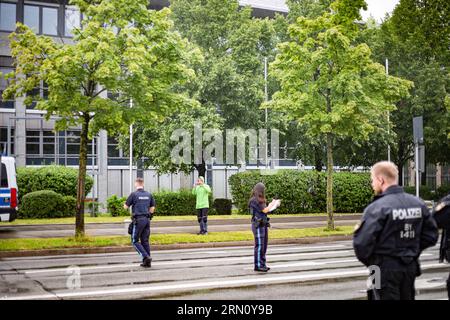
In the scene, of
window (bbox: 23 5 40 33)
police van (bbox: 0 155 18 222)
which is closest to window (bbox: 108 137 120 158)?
window (bbox: 23 5 40 33)

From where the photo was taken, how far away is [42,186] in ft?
94.7

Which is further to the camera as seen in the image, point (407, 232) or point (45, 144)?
point (45, 144)

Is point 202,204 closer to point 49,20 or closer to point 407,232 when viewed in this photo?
point 407,232

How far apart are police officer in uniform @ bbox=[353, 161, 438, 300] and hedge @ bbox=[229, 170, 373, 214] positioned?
25.0 metres

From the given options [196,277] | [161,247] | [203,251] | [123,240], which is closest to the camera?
[196,277]

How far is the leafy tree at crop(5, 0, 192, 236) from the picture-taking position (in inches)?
630

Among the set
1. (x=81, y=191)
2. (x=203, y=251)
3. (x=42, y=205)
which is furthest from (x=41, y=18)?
(x=203, y=251)

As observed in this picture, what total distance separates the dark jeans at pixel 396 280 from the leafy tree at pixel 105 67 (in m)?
11.9

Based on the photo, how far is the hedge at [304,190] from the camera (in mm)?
30703

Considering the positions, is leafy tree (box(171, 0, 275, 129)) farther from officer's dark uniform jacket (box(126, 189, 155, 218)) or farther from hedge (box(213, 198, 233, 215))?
officer's dark uniform jacket (box(126, 189, 155, 218))

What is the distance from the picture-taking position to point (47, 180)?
2889 cm

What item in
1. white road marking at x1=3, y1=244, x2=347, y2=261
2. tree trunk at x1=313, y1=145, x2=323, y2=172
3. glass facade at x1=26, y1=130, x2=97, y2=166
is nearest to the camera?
white road marking at x1=3, y1=244, x2=347, y2=261

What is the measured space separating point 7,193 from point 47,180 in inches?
302
